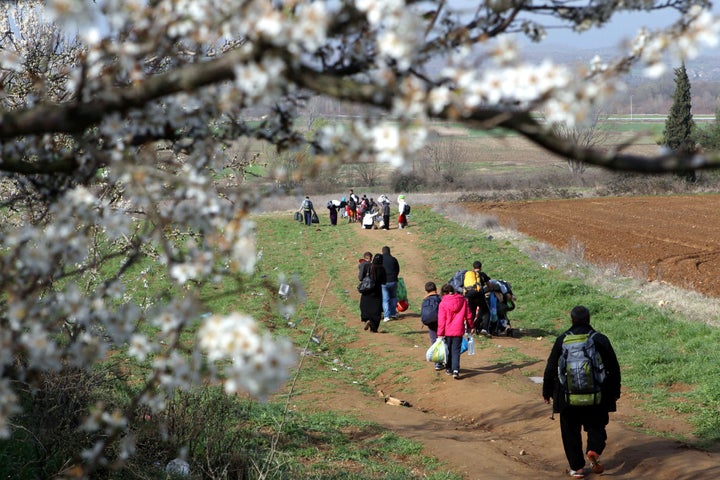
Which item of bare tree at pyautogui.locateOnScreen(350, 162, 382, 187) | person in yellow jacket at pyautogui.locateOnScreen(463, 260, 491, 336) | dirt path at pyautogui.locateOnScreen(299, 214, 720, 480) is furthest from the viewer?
bare tree at pyautogui.locateOnScreen(350, 162, 382, 187)

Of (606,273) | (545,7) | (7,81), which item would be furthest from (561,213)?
(545,7)

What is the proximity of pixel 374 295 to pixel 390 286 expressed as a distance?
1259mm

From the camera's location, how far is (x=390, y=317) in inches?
744

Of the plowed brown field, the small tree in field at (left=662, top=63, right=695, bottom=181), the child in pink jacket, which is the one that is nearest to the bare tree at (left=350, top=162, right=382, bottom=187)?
the small tree in field at (left=662, top=63, right=695, bottom=181)

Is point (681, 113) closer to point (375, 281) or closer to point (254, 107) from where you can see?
point (375, 281)

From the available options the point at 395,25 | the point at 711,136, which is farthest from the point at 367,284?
the point at 711,136

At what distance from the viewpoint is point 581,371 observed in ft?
27.3

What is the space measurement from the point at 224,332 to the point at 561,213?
130 ft

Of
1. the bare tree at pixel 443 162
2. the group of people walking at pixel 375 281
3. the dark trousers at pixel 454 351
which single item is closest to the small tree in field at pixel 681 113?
the bare tree at pixel 443 162

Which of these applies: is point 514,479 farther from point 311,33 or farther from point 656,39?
point 311,33

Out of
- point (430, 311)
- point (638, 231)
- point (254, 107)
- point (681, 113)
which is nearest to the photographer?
point (254, 107)

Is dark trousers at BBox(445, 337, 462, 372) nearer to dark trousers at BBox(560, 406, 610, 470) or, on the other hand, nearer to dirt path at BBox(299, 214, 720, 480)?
dirt path at BBox(299, 214, 720, 480)

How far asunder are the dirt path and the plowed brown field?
7.66 metres

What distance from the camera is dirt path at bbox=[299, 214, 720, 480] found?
915cm
